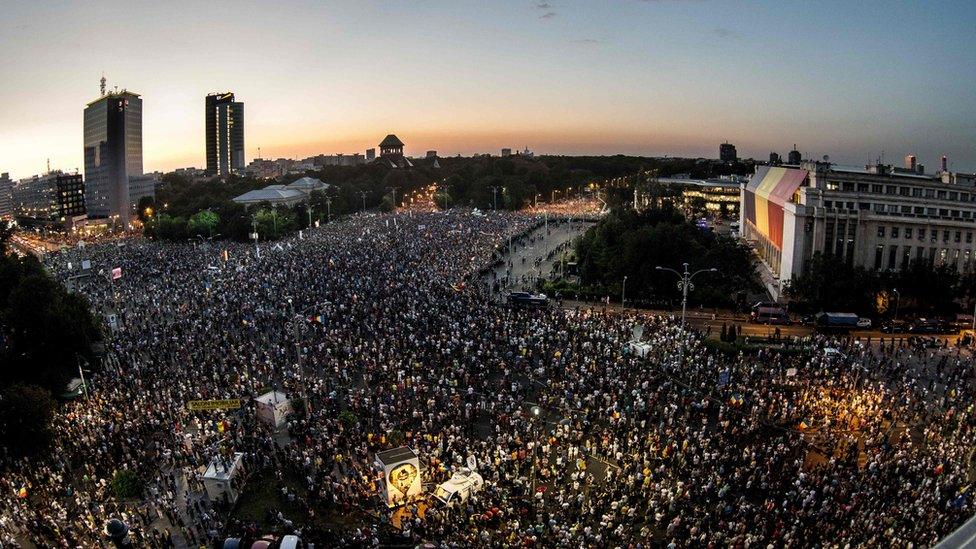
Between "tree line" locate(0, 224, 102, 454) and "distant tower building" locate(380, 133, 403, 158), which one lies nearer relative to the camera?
"tree line" locate(0, 224, 102, 454)

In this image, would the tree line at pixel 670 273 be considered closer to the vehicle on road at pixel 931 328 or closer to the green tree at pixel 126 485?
the vehicle on road at pixel 931 328

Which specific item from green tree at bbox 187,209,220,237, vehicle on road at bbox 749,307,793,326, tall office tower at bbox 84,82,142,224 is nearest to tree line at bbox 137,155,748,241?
green tree at bbox 187,209,220,237

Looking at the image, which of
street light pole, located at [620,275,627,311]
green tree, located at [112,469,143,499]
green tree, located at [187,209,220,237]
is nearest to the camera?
green tree, located at [112,469,143,499]

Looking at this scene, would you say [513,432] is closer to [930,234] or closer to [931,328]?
[931,328]

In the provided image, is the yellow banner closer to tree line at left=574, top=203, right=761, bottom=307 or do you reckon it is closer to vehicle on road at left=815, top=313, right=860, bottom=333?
tree line at left=574, top=203, right=761, bottom=307

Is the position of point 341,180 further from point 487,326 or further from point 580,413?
point 580,413

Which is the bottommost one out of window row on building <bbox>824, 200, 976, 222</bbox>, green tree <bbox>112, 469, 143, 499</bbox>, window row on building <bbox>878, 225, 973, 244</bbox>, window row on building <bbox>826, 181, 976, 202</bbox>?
green tree <bbox>112, 469, 143, 499</bbox>

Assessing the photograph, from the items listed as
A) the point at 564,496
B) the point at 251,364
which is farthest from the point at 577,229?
the point at 564,496
